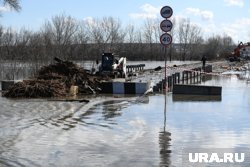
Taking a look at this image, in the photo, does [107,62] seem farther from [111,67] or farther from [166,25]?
[166,25]

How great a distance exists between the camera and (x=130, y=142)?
1056 cm

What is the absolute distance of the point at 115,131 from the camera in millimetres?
12109

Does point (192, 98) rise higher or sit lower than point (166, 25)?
lower

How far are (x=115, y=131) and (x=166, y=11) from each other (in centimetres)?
604

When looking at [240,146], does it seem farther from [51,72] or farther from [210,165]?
[51,72]

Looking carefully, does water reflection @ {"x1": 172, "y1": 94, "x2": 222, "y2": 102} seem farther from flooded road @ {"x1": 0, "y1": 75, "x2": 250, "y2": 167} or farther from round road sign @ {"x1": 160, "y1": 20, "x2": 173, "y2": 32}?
round road sign @ {"x1": 160, "y1": 20, "x2": 173, "y2": 32}

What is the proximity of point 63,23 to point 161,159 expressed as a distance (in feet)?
264

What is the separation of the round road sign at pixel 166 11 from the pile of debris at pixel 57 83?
25.1 ft

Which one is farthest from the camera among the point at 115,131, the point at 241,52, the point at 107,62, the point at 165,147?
the point at 241,52

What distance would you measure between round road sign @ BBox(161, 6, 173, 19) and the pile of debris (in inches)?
301

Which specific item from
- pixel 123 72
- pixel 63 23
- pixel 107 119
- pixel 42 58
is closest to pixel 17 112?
pixel 107 119

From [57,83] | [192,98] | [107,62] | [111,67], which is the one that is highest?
[107,62]

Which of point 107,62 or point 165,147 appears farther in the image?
point 107,62

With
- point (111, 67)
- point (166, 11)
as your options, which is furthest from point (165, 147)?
point (111, 67)
